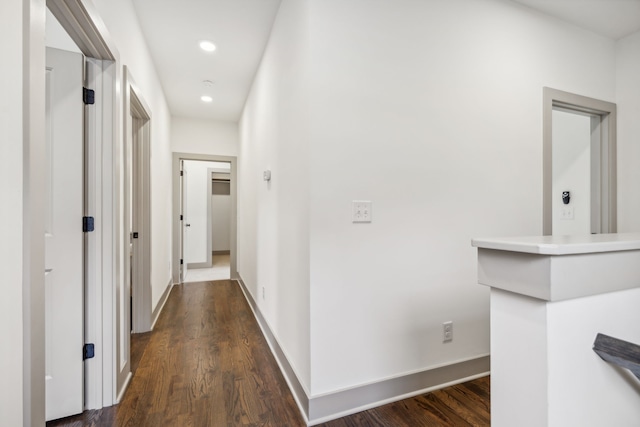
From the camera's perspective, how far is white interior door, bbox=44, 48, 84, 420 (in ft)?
5.14

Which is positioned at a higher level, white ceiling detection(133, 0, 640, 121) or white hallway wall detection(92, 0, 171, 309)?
white ceiling detection(133, 0, 640, 121)

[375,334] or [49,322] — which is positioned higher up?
[49,322]

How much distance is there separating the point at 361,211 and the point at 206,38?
2.18 metres

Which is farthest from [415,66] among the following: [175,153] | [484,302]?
[175,153]

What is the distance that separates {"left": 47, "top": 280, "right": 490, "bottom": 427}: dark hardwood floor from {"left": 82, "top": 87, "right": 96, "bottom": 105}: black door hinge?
1718mm

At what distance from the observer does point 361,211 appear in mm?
1698

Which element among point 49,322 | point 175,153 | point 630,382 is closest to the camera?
point 630,382

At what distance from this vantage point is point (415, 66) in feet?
6.03

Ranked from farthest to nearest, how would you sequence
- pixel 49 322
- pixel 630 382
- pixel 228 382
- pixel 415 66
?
pixel 228 382 < pixel 415 66 < pixel 49 322 < pixel 630 382

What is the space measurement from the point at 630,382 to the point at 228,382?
1.97 meters

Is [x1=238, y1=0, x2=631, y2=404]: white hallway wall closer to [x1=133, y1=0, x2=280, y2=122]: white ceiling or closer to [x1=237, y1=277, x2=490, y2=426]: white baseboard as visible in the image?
[x1=237, y1=277, x2=490, y2=426]: white baseboard

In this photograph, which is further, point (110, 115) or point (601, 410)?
point (110, 115)

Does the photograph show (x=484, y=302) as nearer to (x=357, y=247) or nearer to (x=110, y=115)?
(x=357, y=247)

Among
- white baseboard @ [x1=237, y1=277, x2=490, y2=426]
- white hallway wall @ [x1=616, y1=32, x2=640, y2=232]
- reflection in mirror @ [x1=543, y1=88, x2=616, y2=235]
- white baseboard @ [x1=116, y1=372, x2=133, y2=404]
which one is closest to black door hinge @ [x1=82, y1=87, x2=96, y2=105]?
white baseboard @ [x1=116, y1=372, x2=133, y2=404]
